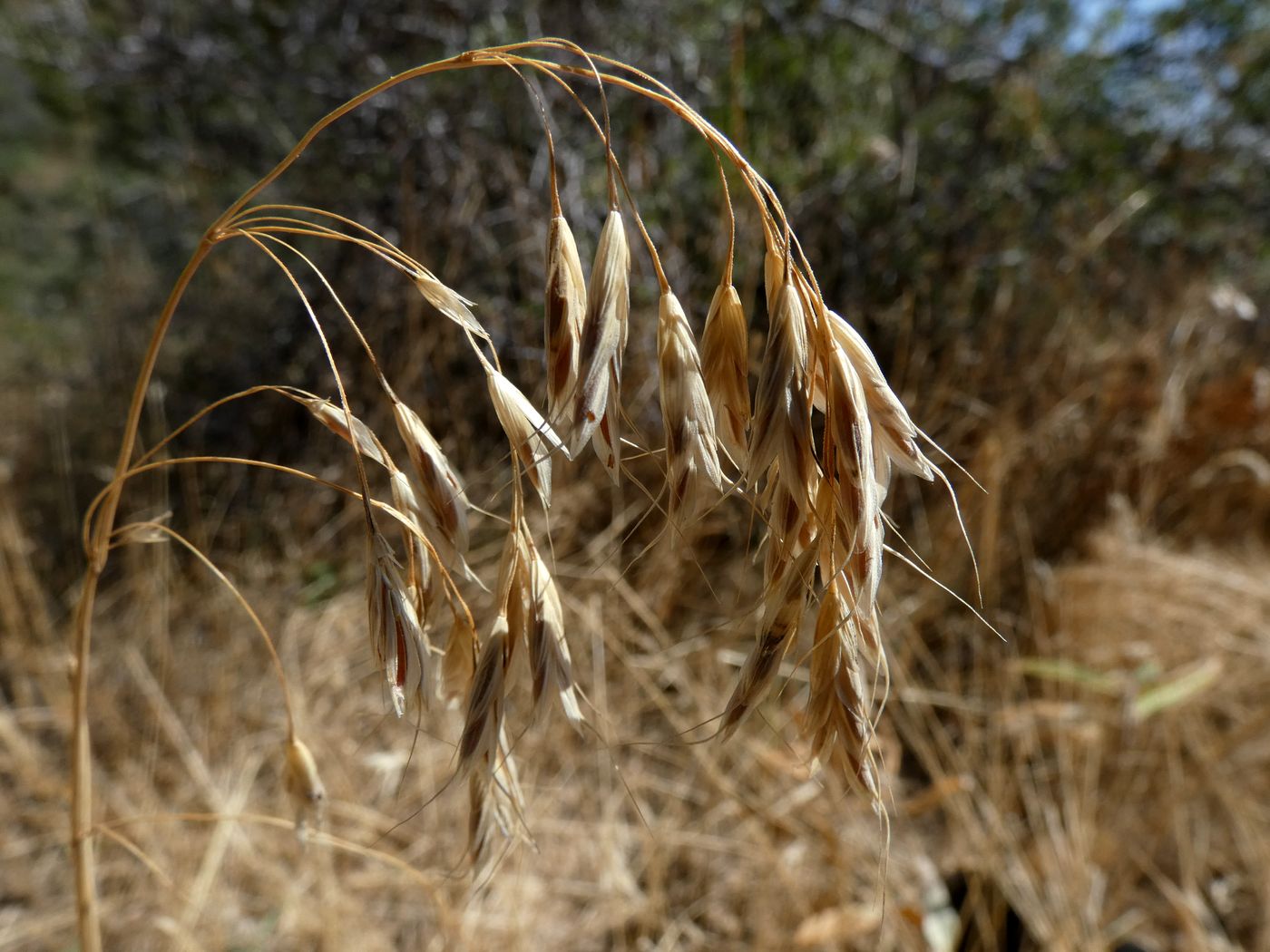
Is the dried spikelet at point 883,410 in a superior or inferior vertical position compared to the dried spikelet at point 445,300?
superior

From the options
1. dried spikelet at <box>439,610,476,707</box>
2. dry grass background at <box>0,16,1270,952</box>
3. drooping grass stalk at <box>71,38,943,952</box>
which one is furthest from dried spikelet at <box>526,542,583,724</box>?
dry grass background at <box>0,16,1270,952</box>

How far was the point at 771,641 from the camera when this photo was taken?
1.96 ft

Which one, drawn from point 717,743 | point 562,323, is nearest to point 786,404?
point 562,323

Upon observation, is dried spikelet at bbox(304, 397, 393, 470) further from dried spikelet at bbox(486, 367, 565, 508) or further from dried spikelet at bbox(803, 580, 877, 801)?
dried spikelet at bbox(803, 580, 877, 801)

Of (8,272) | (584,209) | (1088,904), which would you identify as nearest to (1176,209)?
(584,209)

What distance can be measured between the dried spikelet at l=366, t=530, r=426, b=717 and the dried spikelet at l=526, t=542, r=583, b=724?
0.08 meters

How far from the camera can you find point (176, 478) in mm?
2354

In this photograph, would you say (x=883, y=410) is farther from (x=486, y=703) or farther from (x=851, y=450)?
(x=486, y=703)

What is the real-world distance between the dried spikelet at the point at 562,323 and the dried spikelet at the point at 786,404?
12cm

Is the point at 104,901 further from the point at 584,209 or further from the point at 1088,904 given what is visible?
the point at 584,209

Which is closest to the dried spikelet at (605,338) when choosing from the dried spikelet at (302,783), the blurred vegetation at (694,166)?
the dried spikelet at (302,783)

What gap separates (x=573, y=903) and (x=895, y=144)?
7.58 feet

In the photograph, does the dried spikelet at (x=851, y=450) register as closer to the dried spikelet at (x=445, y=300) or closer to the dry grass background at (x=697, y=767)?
the dried spikelet at (x=445, y=300)

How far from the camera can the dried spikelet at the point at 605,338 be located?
0.52m
